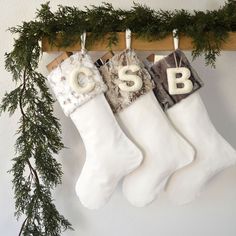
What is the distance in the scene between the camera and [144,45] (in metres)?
0.87

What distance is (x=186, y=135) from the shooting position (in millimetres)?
877

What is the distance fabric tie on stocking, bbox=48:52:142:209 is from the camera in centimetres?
83

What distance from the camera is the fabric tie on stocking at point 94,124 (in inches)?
32.7

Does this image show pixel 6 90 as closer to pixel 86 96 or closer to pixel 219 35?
pixel 86 96

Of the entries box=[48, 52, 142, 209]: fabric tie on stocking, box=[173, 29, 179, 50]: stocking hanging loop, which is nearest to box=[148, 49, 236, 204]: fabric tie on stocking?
box=[173, 29, 179, 50]: stocking hanging loop

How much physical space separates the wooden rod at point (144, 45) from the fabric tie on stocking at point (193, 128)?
0.10 ft

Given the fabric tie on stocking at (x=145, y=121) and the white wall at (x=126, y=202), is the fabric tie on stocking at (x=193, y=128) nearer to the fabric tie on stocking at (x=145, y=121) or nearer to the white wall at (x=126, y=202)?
the fabric tie on stocking at (x=145, y=121)

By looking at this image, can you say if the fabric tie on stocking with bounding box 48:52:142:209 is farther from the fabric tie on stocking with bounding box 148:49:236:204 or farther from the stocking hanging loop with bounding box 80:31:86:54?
the fabric tie on stocking with bounding box 148:49:236:204

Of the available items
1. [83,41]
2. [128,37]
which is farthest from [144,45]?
[83,41]

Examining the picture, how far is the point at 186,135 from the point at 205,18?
0.29 meters

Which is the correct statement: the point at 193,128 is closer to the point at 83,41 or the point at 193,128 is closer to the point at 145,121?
the point at 145,121

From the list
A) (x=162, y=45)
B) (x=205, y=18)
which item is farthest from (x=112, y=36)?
(x=205, y=18)

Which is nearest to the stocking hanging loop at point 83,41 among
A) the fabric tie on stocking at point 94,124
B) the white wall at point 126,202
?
the fabric tie on stocking at point 94,124

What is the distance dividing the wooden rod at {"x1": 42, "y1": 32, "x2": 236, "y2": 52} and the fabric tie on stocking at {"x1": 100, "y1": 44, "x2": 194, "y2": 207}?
27mm
